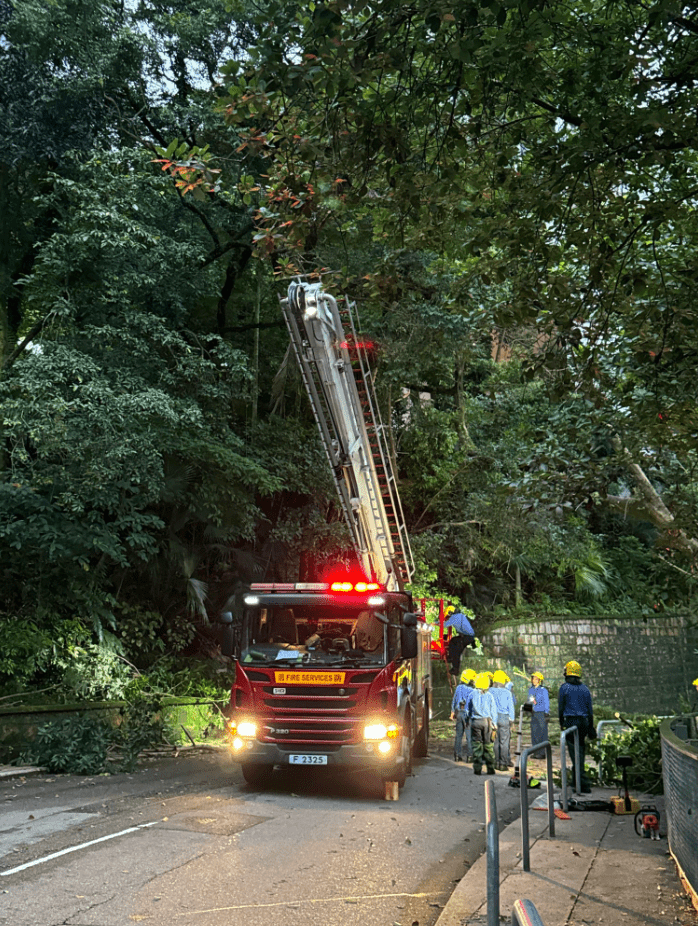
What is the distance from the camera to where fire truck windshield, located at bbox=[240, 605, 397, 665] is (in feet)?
39.2

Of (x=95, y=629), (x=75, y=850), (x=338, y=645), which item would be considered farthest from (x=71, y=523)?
(x=75, y=850)

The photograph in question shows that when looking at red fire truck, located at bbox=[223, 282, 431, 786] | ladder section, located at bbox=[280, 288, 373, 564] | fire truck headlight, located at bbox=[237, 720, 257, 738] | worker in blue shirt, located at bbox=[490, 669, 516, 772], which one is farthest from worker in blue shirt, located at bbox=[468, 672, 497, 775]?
fire truck headlight, located at bbox=[237, 720, 257, 738]

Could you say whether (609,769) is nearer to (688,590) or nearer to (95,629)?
(95,629)

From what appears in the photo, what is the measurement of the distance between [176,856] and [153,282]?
1004 cm

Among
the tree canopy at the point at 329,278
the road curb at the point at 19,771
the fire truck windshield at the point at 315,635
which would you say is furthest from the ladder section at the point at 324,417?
the road curb at the point at 19,771

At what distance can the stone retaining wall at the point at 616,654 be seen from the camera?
84.0 feet

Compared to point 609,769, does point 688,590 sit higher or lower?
higher

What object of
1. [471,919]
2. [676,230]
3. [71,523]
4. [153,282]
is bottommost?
[471,919]

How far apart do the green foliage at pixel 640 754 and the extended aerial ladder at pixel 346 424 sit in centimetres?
387

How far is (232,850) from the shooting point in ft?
27.5

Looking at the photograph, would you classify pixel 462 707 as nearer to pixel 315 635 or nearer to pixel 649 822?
pixel 315 635

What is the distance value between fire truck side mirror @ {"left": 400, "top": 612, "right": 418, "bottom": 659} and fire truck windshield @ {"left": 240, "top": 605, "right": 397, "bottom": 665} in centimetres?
16

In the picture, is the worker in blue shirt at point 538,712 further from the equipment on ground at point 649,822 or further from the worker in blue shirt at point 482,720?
the equipment on ground at point 649,822

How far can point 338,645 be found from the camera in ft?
39.7
